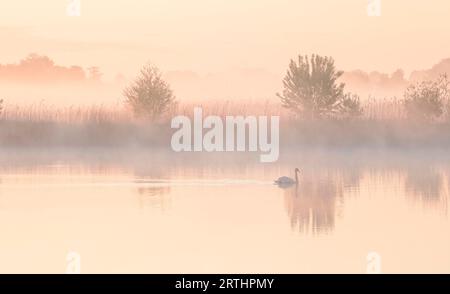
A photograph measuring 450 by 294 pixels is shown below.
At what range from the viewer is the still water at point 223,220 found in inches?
571

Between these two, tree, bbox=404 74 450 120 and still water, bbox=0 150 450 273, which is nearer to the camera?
still water, bbox=0 150 450 273

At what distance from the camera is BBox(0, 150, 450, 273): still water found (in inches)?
571

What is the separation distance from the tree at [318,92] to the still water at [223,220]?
11846 mm

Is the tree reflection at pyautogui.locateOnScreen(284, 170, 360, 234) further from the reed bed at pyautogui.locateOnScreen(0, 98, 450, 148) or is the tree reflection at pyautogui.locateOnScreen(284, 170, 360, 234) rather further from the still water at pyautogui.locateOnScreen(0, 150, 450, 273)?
the reed bed at pyautogui.locateOnScreen(0, 98, 450, 148)

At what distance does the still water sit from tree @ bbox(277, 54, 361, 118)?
11.8 m

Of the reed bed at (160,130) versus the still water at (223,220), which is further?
the reed bed at (160,130)

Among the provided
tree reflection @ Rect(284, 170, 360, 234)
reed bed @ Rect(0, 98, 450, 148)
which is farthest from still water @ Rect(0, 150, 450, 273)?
reed bed @ Rect(0, 98, 450, 148)

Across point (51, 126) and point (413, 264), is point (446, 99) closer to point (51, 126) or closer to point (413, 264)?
point (51, 126)

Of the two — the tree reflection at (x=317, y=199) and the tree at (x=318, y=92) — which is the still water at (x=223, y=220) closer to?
the tree reflection at (x=317, y=199)

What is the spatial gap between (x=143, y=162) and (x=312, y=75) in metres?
11.9

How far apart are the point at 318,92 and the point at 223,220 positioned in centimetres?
2448

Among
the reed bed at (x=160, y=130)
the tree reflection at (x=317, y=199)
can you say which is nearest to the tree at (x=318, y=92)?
the reed bed at (x=160, y=130)

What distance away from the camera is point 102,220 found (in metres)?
18.8
